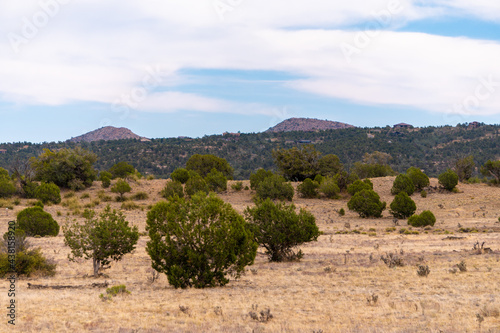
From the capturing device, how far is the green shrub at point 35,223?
70.8ft

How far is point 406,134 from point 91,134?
9252cm

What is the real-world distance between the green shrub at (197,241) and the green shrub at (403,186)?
100 feet

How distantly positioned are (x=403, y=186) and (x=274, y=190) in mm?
11460

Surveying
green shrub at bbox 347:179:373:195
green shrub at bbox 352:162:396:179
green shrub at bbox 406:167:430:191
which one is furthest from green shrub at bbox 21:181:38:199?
green shrub at bbox 352:162:396:179

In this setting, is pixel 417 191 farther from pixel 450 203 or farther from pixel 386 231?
pixel 386 231

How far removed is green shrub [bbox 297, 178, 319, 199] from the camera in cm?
3972

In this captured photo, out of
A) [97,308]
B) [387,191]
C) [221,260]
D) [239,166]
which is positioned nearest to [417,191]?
[387,191]

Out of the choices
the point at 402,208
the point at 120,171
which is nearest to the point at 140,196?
the point at 120,171

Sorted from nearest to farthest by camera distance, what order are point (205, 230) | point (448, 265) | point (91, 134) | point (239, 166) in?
1. point (205, 230)
2. point (448, 265)
3. point (239, 166)
4. point (91, 134)

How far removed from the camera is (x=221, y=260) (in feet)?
37.0

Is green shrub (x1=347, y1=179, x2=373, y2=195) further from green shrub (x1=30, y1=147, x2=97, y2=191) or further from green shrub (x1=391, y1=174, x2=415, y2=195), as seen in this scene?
green shrub (x1=30, y1=147, x2=97, y2=191)

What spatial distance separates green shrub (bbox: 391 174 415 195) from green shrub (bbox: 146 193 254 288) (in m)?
30.6

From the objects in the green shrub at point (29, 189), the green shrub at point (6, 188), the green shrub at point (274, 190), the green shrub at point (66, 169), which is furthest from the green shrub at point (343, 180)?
the green shrub at point (6, 188)

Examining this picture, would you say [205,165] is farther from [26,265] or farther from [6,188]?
[26,265]
